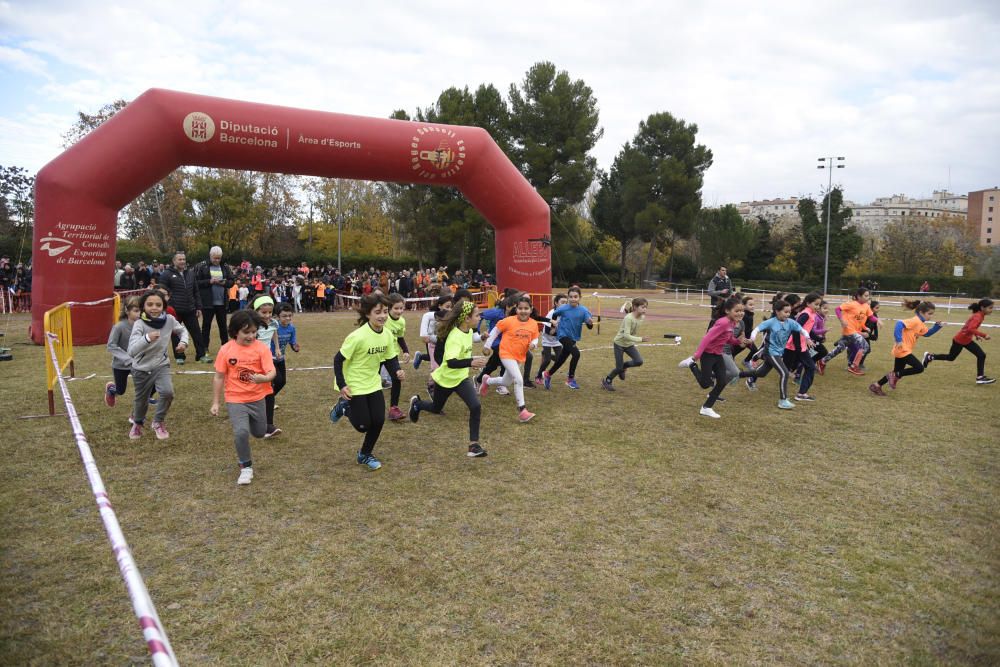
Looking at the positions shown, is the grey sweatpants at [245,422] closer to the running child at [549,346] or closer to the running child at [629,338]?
the running child at [549,346]

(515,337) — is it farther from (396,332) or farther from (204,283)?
(204,283)

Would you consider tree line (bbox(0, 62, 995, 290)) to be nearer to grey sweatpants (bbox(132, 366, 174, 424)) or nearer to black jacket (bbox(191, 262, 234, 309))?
black jacket (bbox(191, 262, 234, 309))

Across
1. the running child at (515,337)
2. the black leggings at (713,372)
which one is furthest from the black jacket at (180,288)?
the black leggings at (713,372)

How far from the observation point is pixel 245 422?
521 cm

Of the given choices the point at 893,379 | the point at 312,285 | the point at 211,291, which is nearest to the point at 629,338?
the point at 893,379

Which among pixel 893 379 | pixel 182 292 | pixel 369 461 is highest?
pixel 182 292

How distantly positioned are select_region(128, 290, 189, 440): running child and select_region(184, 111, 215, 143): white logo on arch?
742 cm

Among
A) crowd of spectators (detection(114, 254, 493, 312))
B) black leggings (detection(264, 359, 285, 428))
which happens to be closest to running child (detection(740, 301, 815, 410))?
black leggings (detection(264, 359, 285, 428))

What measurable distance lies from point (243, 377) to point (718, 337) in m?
5.55

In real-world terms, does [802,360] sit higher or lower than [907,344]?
lower

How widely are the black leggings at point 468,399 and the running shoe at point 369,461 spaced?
941 millimetres

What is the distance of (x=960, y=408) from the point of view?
8445 mm

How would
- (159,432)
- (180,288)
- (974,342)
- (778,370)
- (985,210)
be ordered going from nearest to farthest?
(159,432), (778,370), (974,342), (180,288), (985,210)

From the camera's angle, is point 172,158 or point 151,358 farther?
point 172,158
